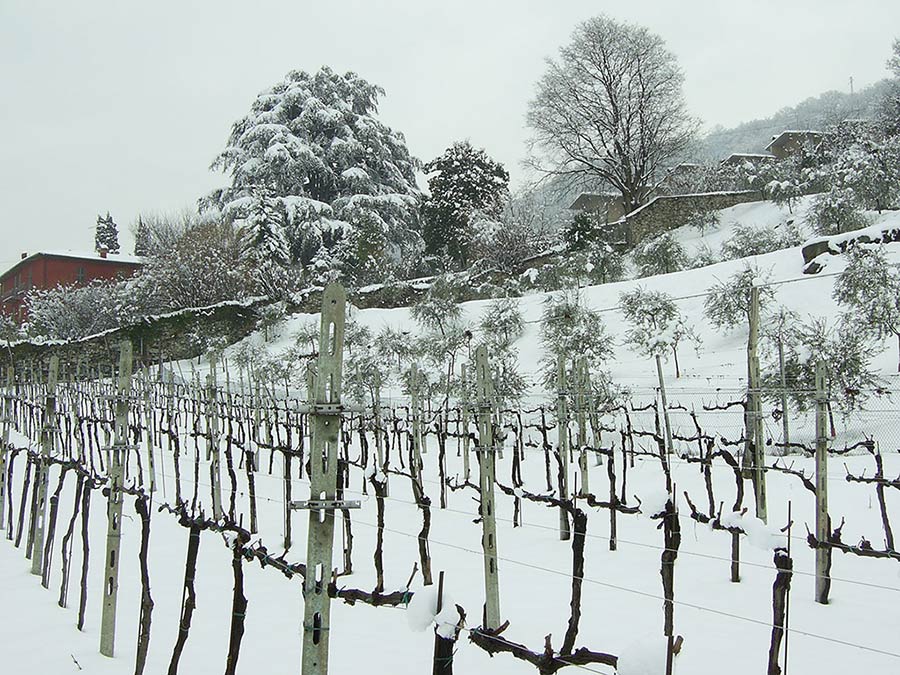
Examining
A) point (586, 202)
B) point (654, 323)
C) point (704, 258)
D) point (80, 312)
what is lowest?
point (654, 323)

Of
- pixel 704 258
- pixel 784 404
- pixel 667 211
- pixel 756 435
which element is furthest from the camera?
pixel 667 211

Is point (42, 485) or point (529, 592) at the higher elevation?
point (42, 485)

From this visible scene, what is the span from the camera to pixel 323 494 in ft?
8.91

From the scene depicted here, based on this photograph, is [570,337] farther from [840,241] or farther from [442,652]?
[442,652]

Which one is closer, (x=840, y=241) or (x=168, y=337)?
(x=840, y=241)

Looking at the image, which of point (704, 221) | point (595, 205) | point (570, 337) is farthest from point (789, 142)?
point (570, 337)

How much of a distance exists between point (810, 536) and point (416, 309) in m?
14.3

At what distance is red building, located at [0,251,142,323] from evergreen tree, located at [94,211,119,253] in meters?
8.10

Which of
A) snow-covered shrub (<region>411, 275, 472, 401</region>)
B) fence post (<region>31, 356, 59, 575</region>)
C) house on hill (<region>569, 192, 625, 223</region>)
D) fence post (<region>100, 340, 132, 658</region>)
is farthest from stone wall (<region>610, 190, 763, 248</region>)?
fence post (<region>100, 340, 132, 658</region>)

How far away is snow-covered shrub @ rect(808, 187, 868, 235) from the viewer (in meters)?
17.2

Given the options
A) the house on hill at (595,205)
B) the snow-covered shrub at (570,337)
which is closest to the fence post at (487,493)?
the snow-covered shrub at (570,337)

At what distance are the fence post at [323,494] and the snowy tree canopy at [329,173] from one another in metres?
20.6

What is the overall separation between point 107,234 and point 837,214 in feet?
141

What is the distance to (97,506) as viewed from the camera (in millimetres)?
8180
